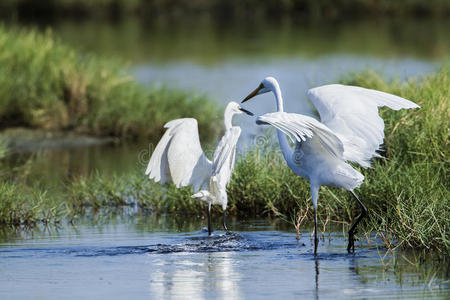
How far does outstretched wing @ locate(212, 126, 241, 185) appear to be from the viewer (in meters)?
8.19

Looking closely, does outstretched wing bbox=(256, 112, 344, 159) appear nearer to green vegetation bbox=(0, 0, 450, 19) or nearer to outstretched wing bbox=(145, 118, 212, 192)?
outstretched wing bbox=(145, 118, 212, 192)

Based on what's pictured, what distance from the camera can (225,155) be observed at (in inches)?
322

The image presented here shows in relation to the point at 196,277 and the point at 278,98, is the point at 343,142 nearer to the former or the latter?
the point at 278,98

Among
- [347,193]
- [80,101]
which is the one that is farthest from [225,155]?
[80,101]

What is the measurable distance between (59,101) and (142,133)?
4.76 feet

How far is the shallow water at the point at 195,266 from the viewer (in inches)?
252

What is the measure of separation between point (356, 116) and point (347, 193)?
1.33 m

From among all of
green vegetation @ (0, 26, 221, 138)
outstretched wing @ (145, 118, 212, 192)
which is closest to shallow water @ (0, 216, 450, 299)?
outstretched wing @ (145, 118, 212, 192)

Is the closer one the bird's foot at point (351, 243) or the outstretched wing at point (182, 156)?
the bird's foot at point (351, 243)

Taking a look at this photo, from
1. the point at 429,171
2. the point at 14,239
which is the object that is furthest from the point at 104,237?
the point at 429,171

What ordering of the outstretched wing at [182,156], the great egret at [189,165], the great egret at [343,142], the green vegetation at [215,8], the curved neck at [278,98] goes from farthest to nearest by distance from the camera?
the green vegetation at [215,8] → the outstretched wing at [182,156] → the great egret at [189,165] → the curved neck at [278,98] → the great egret at [343,142]

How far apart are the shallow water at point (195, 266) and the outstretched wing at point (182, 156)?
54cm

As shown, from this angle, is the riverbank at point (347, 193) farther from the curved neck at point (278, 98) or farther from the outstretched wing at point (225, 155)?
the curved neck at point (278, 98)

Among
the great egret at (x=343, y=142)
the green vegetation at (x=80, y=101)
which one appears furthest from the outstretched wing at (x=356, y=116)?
the green vegetation at (x=80, y=101)
